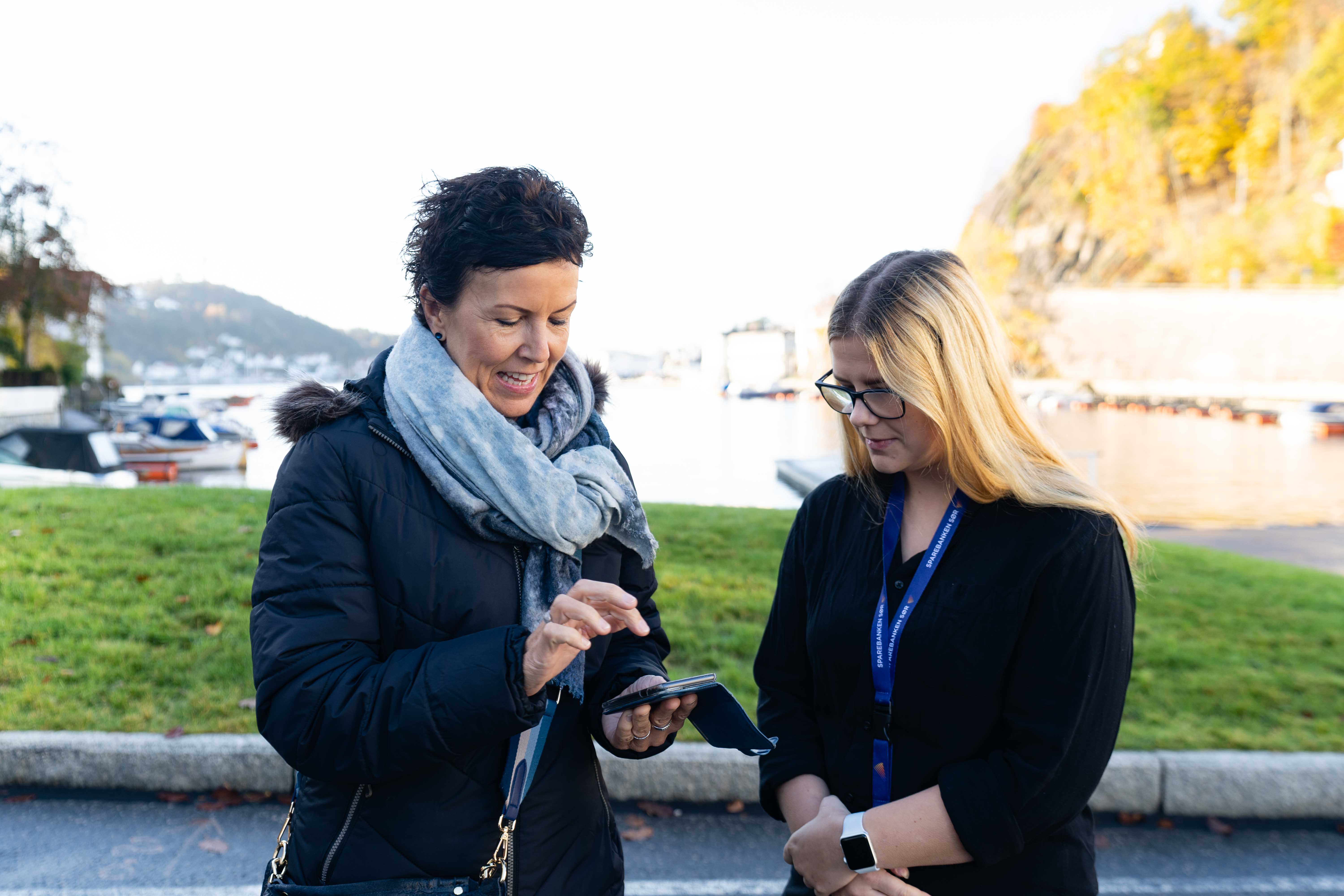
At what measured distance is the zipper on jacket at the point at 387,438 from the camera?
191 centimetres

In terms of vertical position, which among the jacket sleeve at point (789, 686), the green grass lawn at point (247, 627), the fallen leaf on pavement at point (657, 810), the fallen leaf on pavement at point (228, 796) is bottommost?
the fallen leaf on pavement at point (657, 810)

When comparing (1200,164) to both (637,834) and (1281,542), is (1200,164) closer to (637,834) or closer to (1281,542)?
(1281,542)

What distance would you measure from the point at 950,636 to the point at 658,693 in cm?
66

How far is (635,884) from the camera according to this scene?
358 cm

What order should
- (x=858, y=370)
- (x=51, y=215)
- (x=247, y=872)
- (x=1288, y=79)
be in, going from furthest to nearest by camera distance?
1. (x=1288, y=79)
2. (x=51, y=215)
3. (x=247, y=872)
4. (x=858, y=370)

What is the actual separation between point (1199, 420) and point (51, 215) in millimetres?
61360

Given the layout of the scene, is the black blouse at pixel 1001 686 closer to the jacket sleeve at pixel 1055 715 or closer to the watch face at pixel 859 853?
the jacket sleeve at pixel 1055 715

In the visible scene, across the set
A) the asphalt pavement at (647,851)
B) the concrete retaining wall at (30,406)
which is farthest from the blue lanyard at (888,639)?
the concrete retaining wall at (30,406)

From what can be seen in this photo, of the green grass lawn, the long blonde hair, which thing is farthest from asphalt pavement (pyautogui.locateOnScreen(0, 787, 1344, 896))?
the long blonde hair

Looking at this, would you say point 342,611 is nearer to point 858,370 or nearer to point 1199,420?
point 858,370

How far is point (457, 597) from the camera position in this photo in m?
1.86

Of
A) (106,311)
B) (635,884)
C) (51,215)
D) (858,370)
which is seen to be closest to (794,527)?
(858,370)

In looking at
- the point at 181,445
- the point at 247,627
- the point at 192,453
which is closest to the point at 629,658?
the point at 247,627

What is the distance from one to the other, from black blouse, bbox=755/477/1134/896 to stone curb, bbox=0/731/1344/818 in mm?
2139
